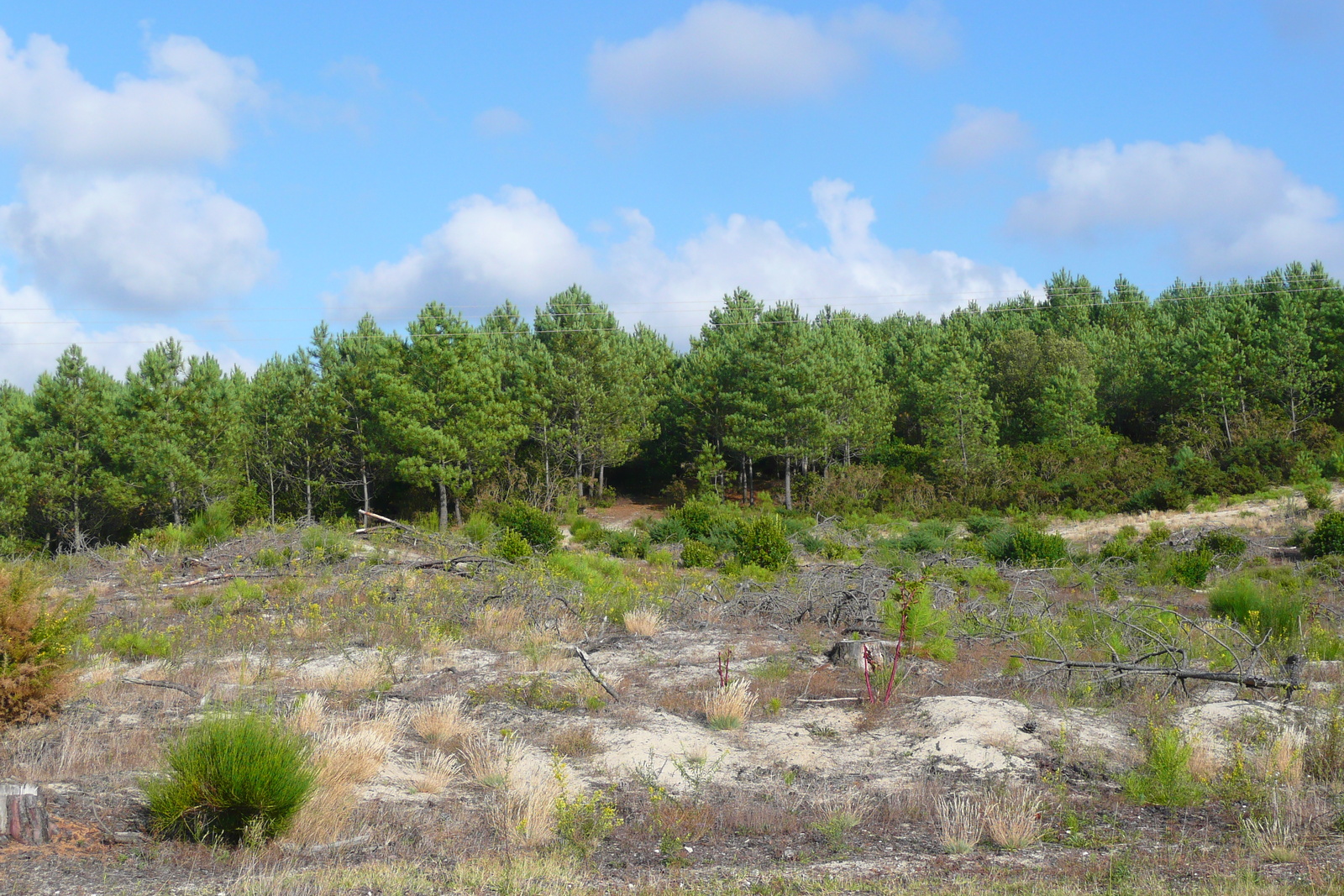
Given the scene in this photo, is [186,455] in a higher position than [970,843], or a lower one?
higher

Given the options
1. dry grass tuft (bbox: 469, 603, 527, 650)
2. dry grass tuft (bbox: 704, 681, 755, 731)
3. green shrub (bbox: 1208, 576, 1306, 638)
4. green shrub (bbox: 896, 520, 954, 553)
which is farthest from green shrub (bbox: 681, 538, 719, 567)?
dry grass tuft (bbox: 704, 681, 755, 731)

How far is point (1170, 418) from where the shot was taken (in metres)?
43.1

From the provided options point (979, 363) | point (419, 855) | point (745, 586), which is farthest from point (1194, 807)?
point (979, 363)

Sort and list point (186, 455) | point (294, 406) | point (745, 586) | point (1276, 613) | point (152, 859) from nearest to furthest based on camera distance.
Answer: point (152, 859) < point (1276, 613) < point (745, 586) < point (186, 455) < point (294, 406)

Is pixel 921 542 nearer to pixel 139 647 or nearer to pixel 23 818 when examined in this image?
pixel 139 647

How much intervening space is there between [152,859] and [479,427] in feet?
98.2

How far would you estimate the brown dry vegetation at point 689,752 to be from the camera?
515 cm

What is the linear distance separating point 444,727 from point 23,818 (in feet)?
10.3

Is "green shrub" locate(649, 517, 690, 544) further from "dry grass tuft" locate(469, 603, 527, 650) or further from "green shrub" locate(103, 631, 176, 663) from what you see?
"green shrub" locate(103, 631, 176, 663)

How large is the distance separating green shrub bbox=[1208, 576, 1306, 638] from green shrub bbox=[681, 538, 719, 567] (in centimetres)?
1124

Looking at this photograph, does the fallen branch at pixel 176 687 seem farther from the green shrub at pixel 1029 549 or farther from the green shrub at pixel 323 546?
the green shrub at pixel 1029 549

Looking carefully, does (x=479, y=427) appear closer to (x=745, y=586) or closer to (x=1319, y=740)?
(x=745, y=586)

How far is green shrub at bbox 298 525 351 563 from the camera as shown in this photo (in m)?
18.0

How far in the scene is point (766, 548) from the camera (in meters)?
21.1
